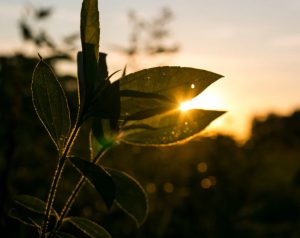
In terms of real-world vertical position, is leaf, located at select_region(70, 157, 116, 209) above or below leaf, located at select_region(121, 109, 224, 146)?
below

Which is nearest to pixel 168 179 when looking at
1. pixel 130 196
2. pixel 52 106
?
pixel 130 196

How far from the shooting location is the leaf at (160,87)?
853 millimetres

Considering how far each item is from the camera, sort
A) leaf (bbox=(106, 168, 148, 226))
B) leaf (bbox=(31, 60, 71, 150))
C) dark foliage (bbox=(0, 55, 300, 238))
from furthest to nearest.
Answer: dark foliage (bbox=(0, 55, 300, 238)) → leaf (bbox=(106, 168, 148, 226)) → leaf (bbox=(31, 60, 71, 150))

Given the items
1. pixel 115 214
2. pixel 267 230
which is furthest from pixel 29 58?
pixel 267 230

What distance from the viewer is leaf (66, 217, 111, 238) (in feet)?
3.07

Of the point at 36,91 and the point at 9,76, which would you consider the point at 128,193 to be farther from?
the point at 9,76

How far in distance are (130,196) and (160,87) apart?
0.79ft

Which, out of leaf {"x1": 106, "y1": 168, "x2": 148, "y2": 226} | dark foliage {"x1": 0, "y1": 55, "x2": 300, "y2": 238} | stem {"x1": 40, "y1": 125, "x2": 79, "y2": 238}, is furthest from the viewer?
dark foliage {"x1": 0, "y1": 55, "x2": 300, "y2": 238}

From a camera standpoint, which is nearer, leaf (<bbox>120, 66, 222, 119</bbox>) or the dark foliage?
leaf (<bbox>120, 66, 222, 119</bbox>)

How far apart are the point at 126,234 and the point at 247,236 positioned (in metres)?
1.94

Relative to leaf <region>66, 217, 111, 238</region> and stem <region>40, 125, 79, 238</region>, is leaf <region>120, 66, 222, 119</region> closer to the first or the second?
stem <region>40, 125, 79, 238</region>

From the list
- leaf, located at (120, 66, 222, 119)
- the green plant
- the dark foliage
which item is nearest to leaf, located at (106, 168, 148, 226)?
the green plant

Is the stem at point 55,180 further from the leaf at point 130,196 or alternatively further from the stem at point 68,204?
the leaf at point 130,196

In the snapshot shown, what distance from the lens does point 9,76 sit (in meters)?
3.38
